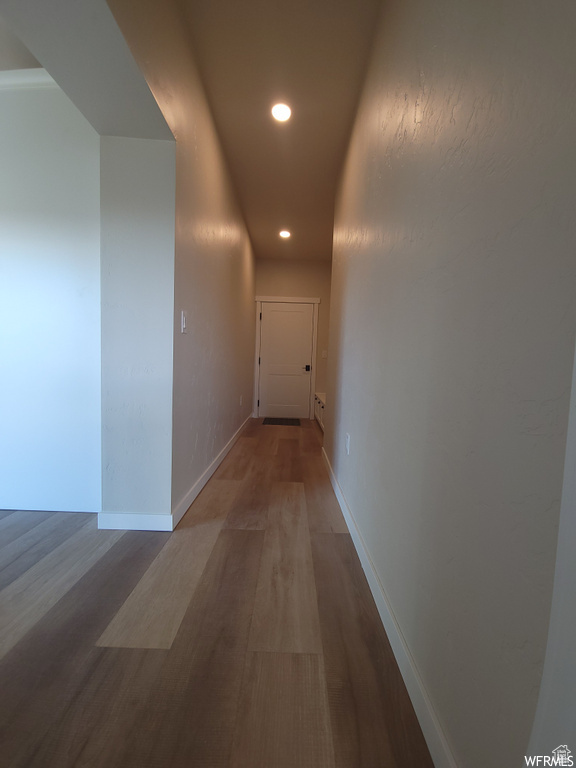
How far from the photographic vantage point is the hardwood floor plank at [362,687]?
0.78 m

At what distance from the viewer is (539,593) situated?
1.60 feet

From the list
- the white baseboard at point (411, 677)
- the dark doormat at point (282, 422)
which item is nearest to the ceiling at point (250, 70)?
the white baseboard at point (411, 677)

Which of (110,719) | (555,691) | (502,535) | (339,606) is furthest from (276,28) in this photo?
(110,719)

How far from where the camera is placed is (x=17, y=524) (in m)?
1.82

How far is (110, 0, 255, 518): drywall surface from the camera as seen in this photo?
1447 mm

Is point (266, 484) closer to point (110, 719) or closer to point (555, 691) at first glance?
point (110, 719)

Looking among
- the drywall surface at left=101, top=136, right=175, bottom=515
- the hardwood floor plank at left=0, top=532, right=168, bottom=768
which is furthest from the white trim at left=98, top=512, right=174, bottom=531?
the hardwood floor plank at left=0, top=532, right=168, bottom=768

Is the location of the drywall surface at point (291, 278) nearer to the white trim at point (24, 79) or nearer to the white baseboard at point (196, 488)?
the white baseboard at point (196, 488)

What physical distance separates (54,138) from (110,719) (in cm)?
267

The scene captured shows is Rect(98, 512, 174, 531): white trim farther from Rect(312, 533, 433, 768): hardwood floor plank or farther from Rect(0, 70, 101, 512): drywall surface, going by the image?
Rect(312, 533, 433, 768): hardwood floor plank

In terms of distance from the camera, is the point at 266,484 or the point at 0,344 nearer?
the point at 0,344

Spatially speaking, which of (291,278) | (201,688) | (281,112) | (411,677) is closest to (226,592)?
(201,688)

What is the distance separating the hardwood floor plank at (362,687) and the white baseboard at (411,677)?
0.08 ft

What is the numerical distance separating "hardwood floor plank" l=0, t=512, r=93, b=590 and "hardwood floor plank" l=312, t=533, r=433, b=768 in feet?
4.36
